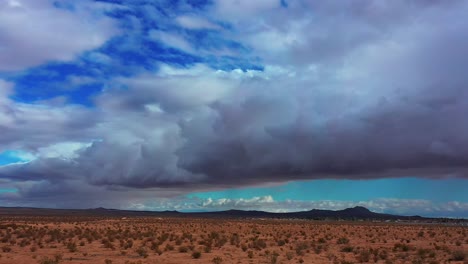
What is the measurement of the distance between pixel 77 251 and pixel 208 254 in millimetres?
11352

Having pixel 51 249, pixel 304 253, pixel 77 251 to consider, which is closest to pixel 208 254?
pixel 304 253

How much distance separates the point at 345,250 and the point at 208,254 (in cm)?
1309

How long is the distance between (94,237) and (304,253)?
1052 inches

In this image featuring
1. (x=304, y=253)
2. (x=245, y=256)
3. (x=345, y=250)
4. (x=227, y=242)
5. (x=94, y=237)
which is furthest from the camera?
(x=94, y=237)

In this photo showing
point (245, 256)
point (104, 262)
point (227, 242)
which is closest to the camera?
point (104, 262)

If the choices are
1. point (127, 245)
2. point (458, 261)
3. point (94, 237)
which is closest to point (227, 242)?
point (127, 245)

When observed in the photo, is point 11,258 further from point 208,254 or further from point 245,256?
point 245,256

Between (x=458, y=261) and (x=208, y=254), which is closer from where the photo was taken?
(x=458, y=261)

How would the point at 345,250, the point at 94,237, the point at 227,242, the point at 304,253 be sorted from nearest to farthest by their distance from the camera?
1. the point at 304,253
2. the point at 345,250
3. the point at 227,242
4. the point at 94,237

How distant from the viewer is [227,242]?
50094 mm

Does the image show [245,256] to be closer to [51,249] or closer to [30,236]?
[51,249]

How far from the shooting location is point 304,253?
129 ft

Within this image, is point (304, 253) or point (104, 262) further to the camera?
point (304, 253)

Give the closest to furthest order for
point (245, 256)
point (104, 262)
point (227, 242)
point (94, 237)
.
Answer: point (104, 262) < point (245, 256) < point (227, 242) < point (94, 237)
